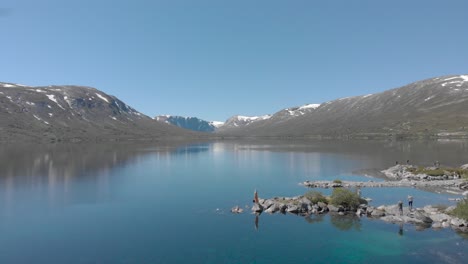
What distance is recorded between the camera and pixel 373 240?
37.8 metres

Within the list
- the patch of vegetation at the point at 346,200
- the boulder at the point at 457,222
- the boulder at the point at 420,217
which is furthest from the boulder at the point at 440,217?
the patch of vegetation at the point at 346,200

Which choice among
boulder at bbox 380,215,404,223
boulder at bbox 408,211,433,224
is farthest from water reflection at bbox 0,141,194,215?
boulder at bbox 408,211,433,224

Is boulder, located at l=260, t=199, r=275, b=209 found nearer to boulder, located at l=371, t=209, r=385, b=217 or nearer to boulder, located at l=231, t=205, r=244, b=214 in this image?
boulder, located at l=231, t=205, r=244, b=214

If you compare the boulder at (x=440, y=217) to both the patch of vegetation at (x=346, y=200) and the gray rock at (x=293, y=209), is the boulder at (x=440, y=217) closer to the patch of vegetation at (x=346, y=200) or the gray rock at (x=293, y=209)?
the patch of vegetation at (x=346, y=200)

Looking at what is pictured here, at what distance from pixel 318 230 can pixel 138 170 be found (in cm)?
7280

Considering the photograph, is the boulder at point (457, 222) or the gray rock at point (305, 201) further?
the gray rock at point (305, 201)

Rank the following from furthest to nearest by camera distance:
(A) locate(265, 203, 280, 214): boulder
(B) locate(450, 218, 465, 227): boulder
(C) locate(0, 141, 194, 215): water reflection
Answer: (C) locate(0, 141, 194, 215): water reflection < (A) locate(265, 203, 280, 214): boulder < (B) locate(450, 218, 465, 227): boulder

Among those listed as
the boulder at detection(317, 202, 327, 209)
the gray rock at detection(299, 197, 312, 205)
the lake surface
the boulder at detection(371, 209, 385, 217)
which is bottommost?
the lake surface

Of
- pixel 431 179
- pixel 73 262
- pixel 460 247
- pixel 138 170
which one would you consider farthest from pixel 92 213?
pixel 431 179

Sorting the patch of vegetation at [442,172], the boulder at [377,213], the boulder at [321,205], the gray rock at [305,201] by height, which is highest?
the patch of vegetation at [442,172]

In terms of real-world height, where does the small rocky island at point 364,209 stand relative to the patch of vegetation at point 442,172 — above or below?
below

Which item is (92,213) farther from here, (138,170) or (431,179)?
(431,179)

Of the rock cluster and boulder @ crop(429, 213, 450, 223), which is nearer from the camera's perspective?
the rock cluster

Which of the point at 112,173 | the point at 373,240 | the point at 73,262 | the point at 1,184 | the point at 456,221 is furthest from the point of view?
the point at 112,173
